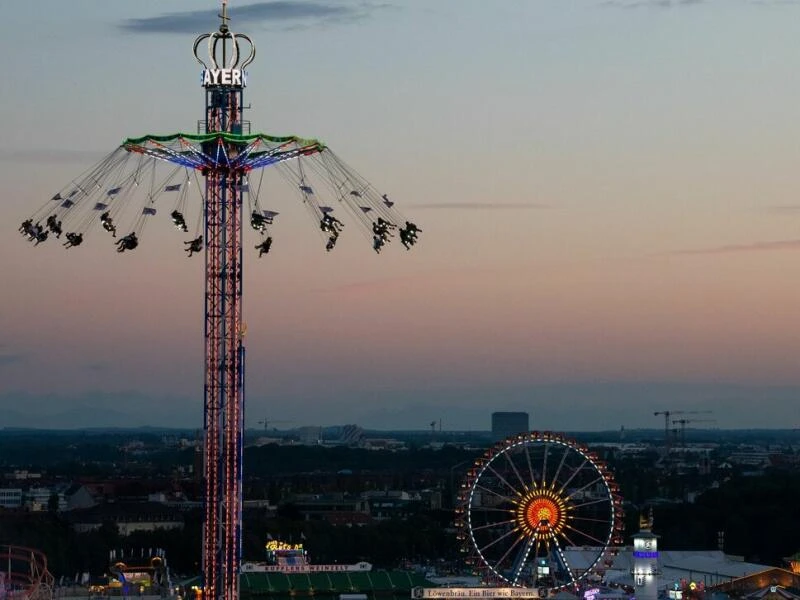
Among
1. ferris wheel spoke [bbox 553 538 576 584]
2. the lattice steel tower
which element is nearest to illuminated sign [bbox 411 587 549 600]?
ferris wheel spoke [bbox 553 538 576 584]

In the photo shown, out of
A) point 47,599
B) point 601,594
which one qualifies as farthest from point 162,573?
point 47,599

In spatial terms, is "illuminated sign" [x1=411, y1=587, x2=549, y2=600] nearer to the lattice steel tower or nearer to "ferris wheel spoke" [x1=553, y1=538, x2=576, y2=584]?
"ferris wheel spoke" [x1=553, y1=538, x2=576, y2=584]

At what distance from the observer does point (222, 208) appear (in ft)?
298

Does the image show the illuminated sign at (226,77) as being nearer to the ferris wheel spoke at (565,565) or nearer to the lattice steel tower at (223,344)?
the lattice steel tower at (223,344)

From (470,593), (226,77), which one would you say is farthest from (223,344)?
(470,593)

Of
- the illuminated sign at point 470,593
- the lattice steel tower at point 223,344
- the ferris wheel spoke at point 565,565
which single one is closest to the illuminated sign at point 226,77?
the lattice steel tower at point 223,344

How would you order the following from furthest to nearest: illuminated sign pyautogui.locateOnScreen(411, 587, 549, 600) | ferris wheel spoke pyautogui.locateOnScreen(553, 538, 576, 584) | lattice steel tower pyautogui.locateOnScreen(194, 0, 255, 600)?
1. ferris wheel spoke pyautogui.locateOnScreen(553, 538, 576, 584)
2. illuminated sign pyautogui.locateOnScreen(411, 587, 549, 600)
3. lattice steel tower pyautogui.locateOnScreen(194, 0, 255, 600)

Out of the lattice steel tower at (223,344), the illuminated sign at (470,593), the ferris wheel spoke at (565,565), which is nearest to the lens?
the lattice steel tower at (223,344)

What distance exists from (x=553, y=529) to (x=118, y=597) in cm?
2151

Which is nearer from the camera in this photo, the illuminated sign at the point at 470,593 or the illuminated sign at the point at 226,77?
the illuminated sign at the point at 226,77

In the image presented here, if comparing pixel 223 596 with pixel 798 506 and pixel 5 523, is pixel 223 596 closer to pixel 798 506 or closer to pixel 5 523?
pixel 5 523

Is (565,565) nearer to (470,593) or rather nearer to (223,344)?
(470,593)

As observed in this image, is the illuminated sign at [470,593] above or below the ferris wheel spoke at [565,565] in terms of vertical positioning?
A: below

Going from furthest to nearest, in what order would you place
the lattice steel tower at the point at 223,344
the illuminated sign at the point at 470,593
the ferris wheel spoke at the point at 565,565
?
1. the ferris wheel spoke at the point at 565,565
2. the illuminated sign at the point at 470,593
3. the lattice steel tower at the point at 223,344
